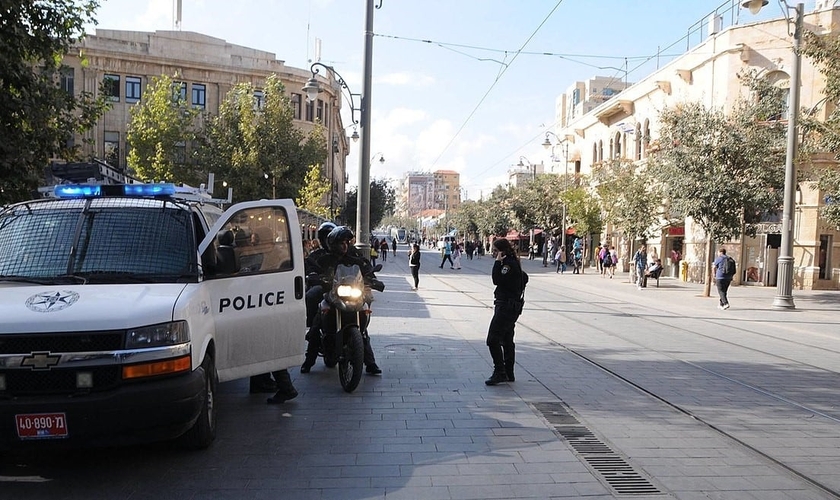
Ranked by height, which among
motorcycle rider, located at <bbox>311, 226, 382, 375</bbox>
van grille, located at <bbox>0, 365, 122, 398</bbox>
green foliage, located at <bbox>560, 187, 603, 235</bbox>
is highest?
green foliage, located at <bbox>560, 187, 603, 235</bbox>

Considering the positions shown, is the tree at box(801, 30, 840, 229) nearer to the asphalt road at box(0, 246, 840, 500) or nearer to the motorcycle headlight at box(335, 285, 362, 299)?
the asphalt road at box(0, 246, 840, 500)

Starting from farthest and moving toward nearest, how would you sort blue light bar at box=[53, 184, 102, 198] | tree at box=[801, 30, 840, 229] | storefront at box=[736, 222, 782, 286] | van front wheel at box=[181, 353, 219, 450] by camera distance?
storefront at box=[736, 222, 782, 286]
tree at box=[801, 30, 840, 229]
blue light bar at box=[53, 184, 102, 198]
van front wheel at box=[181, 353, 219, 450]

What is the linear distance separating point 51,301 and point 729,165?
21.5 m

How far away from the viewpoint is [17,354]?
4.36 metres

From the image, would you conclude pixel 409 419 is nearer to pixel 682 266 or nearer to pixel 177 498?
pixel 177 498

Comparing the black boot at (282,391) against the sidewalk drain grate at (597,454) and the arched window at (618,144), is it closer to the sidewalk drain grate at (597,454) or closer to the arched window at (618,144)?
the sidewalk drain grate at (597,454)

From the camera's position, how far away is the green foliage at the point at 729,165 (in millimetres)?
21375

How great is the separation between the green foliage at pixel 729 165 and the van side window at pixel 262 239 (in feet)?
59.4

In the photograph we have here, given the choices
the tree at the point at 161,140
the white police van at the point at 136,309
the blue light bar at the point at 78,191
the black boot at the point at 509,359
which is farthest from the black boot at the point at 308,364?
the tree at the point at 161,140

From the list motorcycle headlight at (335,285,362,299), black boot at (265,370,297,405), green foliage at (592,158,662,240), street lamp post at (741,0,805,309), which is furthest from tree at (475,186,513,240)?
black boot at (265,370,297,405)

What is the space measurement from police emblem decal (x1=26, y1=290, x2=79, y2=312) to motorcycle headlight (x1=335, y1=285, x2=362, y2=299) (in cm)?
328

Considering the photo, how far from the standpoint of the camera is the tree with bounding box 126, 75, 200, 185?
117 ft

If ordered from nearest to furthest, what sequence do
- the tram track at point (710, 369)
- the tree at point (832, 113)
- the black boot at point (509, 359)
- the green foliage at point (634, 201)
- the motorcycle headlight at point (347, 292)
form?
the tram track at point (710, 369)
the motorcycle headlight at point (347, 292)
the black boot at point (509, 359)
the tree at point (832, 113)
the green foliage at point (634, 201)

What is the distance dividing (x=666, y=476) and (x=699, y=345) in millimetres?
7341
